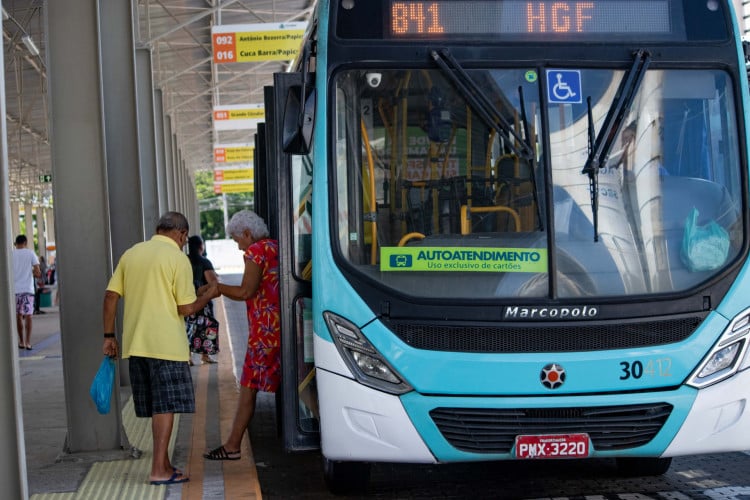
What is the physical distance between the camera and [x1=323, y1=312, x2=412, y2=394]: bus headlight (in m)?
5.95

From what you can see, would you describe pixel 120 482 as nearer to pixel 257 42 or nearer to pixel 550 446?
pixel 550 446

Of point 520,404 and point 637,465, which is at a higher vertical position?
point 520,404

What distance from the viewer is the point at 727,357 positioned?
239 inches

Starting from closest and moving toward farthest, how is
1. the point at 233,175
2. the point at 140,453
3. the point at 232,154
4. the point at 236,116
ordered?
1. the point at 140,453
2. the point at 236,116
3. the point at 232,154
4. the point at 233,175

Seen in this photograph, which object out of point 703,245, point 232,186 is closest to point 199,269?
point 703,245

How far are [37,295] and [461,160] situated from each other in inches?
1009

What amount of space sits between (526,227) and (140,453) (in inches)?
152

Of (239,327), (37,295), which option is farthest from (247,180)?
(239,327)

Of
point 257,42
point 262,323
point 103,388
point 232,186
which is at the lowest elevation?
point 103,388

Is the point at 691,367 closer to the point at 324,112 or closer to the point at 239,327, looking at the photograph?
the point at 324,112

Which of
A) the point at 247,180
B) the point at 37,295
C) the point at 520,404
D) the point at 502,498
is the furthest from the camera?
the point at 247,180

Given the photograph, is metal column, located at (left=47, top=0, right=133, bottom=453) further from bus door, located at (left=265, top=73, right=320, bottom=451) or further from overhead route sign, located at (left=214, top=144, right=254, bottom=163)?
overhead route sign, located at (left=214, top=144, right=254, bottom=163)

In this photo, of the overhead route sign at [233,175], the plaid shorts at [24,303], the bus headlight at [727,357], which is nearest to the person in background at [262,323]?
the bus headlight at [727,357]

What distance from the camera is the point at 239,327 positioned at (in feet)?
71.7
